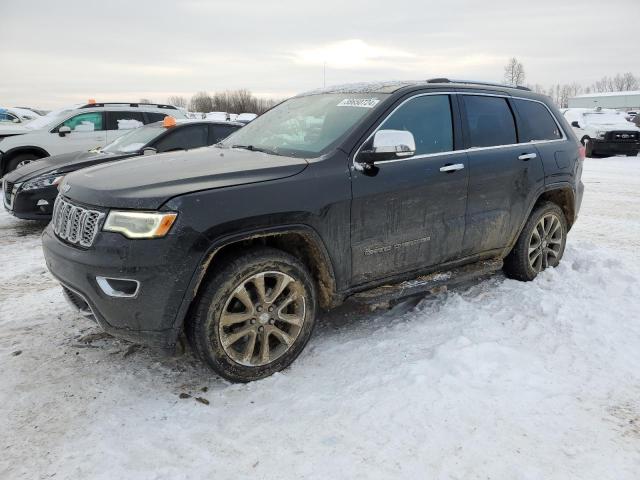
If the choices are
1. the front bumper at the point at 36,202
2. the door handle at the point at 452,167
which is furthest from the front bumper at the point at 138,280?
the front bumper at the point at 36,202

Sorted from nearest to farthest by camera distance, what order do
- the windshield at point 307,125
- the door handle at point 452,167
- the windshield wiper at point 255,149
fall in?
the windshield at point 307,125 → the windshield wiper at point 255,149 → the door handle at point 452,167

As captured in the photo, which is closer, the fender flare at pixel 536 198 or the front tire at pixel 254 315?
the front tire at pixel 254 315

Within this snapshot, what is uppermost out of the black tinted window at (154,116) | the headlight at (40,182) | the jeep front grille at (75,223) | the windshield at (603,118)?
the black tinted window at (154,116)

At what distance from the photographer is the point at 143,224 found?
8.93 ft

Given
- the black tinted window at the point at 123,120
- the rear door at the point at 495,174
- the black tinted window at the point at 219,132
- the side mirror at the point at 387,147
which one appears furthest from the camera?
the black tinted window at the point at 123,120

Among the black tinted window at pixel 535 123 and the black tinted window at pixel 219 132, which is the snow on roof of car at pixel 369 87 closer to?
the black tinted window at pixel 535 123

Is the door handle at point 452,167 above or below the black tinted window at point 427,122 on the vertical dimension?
below

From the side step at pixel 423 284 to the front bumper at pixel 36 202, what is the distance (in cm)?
496

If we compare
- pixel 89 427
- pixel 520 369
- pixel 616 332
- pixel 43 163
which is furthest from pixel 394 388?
pixel 43 163

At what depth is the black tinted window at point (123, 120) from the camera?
1011 cm

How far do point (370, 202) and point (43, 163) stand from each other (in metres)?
5.86

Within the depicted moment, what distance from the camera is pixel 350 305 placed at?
14.1 ft

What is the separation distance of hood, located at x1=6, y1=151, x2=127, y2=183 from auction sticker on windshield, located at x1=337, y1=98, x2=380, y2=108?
13.5 ft

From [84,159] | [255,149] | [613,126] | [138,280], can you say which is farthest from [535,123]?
[613,126]
